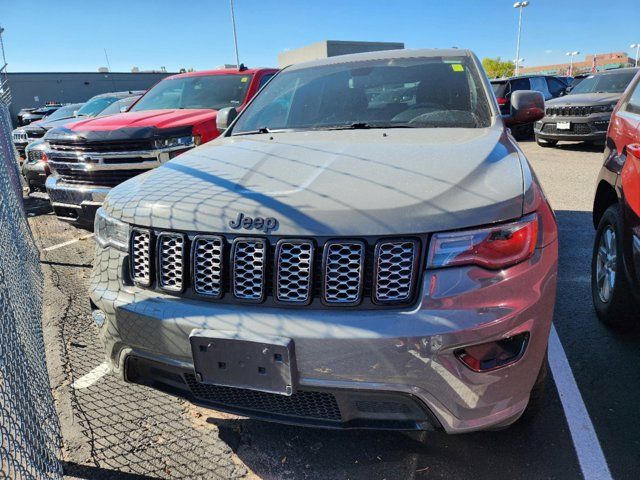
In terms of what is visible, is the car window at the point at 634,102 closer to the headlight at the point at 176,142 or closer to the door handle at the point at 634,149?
the door handle at the point at 634,149

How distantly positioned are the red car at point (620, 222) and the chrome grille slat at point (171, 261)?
2.28 meters

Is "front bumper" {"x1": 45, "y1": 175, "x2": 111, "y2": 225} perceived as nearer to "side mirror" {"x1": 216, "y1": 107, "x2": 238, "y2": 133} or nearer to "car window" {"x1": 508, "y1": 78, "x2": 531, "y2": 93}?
"side mirror" {"x1": 216, "y1": 107, "x2": 238, "y2": 133}

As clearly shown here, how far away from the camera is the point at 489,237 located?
1.79 meters

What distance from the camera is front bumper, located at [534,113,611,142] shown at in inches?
407

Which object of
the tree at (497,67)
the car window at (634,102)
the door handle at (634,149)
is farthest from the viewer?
the tree at (497,67)

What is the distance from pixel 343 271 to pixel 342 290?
7 cm

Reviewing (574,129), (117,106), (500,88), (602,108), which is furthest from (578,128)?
(117,106)

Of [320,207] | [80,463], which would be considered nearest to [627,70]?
[320,207]

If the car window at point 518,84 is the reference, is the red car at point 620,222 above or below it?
below

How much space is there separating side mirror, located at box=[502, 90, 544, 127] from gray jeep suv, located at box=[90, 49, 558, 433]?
4.34 feet

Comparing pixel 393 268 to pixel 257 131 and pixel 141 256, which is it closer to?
pixel 141 256

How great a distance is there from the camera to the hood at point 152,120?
16.8ft

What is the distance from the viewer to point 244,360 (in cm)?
183

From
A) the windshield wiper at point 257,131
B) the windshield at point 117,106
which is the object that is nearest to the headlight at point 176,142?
the windshield wiper at point 257,131
